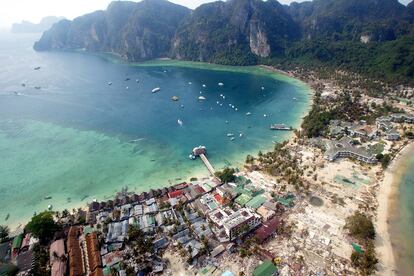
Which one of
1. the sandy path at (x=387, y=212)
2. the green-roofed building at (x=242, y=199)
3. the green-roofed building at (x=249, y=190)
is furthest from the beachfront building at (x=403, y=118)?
the green-roofed building at (x=242, y=199)

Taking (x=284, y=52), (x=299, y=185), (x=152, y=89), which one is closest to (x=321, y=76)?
(x=284, y=52)

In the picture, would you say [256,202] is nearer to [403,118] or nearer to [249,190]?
[249,190]

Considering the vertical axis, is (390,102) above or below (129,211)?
above

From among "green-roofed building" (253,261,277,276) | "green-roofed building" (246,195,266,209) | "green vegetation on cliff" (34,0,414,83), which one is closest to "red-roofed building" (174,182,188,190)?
"green-roofed building" (246,195,266,209)

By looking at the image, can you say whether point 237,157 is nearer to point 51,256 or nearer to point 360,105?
point 51,256

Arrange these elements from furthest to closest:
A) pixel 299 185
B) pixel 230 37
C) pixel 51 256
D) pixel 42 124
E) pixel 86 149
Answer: pixel 230 37 < pixel 42 124 < pixel 86 149 < pixel 299 185 < pixel 51 256
